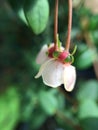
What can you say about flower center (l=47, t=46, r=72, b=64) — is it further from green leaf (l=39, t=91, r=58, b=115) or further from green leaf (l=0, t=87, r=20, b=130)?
green leaf (l=0, t=87, r=20, b=130)

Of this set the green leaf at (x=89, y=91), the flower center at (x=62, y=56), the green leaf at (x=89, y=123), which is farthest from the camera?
the green leaf at (x=89, y=91)

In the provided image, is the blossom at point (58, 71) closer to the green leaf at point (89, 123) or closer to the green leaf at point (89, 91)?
the green leaf at point (89, 123)

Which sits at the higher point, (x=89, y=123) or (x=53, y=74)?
(x=53, y=74)

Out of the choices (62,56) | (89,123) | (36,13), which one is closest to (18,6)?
(36,13)

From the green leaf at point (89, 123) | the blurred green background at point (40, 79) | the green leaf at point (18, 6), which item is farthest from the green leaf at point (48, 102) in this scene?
the green leaf at point (18, 6)

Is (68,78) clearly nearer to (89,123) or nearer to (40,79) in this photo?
(89,123)

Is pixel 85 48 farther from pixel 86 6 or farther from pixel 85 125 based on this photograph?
pixel 85 125

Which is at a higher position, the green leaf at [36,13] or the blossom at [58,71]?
the green leaf at [36,13]
